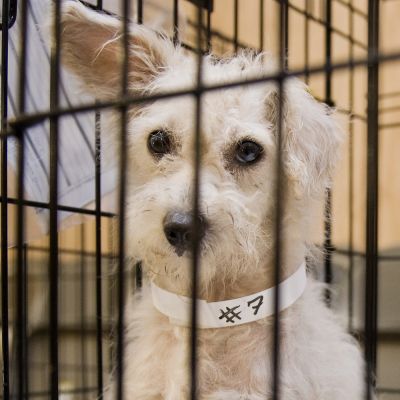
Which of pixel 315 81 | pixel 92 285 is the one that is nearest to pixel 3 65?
pixel 315 81

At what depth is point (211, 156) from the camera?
1.26 m

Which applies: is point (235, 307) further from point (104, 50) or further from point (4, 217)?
point (104, 50)

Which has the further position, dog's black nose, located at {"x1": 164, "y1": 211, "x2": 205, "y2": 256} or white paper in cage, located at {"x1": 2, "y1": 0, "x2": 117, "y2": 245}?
white paper in cage, located at {"x1": 2, "y1": 0, "x2": 117, "y2": 245}

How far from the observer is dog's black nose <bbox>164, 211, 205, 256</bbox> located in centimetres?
109

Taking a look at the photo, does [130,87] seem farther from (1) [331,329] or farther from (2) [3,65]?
(1) [331,329]

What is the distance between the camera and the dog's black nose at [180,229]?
1.09 meters

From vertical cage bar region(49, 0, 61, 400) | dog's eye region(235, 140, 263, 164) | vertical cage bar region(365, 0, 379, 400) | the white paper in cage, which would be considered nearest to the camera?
vertical cage bar region(365, 0, 379, 400)

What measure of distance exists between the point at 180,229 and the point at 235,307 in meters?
0.21

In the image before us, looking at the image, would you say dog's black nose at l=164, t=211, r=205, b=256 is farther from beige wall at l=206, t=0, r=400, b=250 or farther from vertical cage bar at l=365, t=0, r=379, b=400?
beige wall at l=206, t=0, r=400, b=250

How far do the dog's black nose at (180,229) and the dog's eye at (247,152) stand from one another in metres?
0.21

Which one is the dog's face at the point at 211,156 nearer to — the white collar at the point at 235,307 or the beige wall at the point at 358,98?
the white collar at the point at 235,307

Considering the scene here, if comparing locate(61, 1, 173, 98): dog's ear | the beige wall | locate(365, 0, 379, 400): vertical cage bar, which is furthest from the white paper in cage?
the beige wall

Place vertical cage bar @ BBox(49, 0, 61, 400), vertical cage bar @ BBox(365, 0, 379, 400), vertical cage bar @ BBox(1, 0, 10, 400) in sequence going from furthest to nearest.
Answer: vertical cage bar @ BBox(1, 0, 10, 400) < vertical cage bar @ BBox(49, 0, 61, 400) < vertical cage bar @ BBox(365, 0, 379, 400)

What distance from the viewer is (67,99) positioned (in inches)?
68.9
